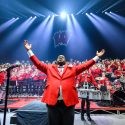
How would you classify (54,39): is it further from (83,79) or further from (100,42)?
(83,79)

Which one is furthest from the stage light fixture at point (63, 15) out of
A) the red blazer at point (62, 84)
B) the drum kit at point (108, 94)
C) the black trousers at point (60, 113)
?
the black trousers at point (60, 113)

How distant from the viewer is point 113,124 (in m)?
6.70

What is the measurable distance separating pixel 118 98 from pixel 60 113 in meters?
5.88

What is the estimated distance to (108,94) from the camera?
8031 millimetres

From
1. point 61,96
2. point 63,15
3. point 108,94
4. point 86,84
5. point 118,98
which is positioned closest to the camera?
point 61,96

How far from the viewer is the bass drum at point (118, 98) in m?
8.63

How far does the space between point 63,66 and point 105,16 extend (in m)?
9.17

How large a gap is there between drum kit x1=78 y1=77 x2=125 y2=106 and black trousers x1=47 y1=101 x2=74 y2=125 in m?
3.45

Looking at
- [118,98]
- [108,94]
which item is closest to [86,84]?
[108,94]

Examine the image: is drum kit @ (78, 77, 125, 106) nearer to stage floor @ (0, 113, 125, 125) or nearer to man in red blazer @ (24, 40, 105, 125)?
stage floor @ (0, 113, 125, 125)

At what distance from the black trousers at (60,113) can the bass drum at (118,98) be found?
18.2 ft

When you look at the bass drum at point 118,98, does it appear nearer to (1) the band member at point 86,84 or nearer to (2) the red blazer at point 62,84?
(1) the band member at point 86,84

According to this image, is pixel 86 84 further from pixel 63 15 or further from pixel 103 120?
pixel 63 15

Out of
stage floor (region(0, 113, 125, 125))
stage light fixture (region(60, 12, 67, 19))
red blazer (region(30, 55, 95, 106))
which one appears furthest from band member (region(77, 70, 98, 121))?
stage light fixture (region(60, 12, 67, 19))
